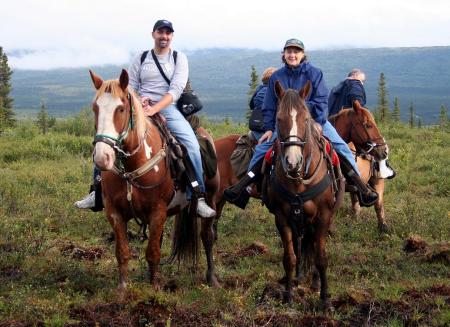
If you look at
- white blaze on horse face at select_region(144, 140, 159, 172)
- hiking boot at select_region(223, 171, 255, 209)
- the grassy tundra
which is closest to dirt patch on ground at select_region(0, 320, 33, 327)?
the grassy tundra

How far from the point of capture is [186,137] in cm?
687

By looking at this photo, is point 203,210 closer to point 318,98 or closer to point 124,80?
point 318,98

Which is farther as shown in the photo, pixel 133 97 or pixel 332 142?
pixel 332 142

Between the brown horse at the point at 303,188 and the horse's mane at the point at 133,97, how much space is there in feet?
4.80

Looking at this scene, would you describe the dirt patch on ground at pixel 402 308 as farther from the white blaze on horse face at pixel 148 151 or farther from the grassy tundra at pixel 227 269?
the white blaze on horse face at pixel 148 151

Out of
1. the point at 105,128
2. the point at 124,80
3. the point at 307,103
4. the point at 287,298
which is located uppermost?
the point at 124,80

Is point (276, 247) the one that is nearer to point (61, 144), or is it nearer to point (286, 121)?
point (286, 121)

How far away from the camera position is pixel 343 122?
376 inches

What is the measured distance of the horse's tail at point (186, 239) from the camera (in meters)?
7.55

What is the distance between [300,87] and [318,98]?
27 cm

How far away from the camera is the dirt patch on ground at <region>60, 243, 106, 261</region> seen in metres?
7.91

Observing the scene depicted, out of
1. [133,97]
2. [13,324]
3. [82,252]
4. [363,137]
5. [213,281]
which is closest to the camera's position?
[13,324]

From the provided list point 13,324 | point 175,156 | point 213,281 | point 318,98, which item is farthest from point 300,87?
point 13,324

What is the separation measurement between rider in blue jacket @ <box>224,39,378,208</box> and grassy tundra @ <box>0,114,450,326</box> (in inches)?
46.2
